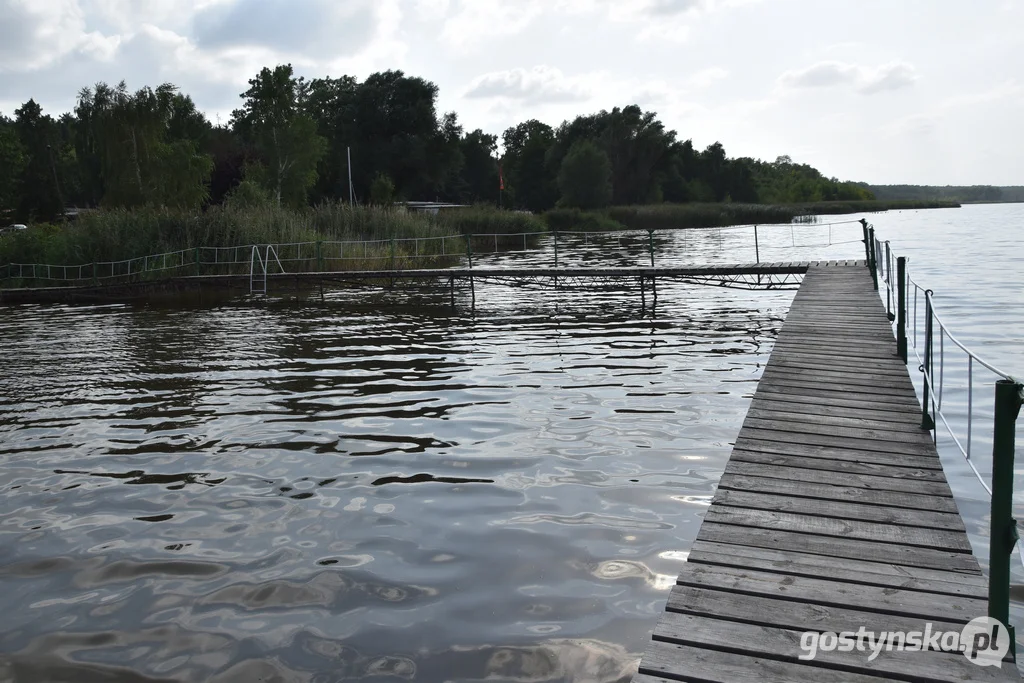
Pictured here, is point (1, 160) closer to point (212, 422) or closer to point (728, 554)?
point (212, 422)

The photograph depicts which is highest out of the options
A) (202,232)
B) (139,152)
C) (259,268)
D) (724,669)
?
(139,152)

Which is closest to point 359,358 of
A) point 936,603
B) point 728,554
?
point 728,554

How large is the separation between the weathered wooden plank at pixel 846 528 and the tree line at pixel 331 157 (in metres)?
27.0

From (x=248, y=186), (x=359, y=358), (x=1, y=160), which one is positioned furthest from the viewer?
(x=1, y=160)

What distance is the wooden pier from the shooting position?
3162 mm

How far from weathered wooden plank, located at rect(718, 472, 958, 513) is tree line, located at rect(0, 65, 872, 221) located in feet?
87.2

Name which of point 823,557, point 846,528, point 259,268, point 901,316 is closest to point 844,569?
point 823,557

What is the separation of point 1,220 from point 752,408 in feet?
179

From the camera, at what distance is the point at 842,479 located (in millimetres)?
5090

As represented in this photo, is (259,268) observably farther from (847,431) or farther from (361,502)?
(847,431)

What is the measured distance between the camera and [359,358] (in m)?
12.4

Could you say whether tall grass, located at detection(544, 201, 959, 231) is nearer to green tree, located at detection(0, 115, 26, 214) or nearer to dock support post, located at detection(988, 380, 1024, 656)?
green tree, located at detection(0, 115, 26, 214)

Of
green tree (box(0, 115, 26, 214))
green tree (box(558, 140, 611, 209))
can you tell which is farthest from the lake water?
green tree (box(558, 140, 611, 209))

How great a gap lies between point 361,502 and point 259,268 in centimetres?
2028
